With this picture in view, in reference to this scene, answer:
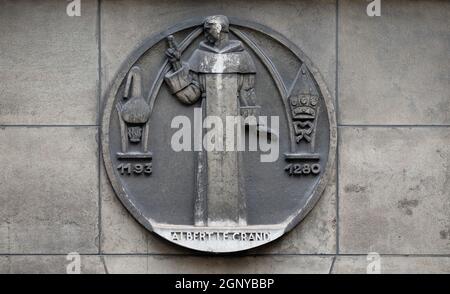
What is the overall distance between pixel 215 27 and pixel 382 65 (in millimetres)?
1721

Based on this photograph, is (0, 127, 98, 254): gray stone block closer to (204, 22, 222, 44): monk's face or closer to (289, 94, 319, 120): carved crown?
(204, 22, 222, 44): monk's face

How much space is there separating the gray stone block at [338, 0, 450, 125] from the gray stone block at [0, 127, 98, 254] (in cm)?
261

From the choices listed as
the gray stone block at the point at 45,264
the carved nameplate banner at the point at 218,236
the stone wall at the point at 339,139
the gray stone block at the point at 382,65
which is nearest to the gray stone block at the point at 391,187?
the stone wall at the point at 339,139

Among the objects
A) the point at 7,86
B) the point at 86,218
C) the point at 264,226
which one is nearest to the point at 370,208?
the point at 264,226

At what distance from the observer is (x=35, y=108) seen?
13.1 metres

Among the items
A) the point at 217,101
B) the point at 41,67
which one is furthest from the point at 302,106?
the point at 41,67

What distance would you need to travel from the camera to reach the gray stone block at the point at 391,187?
1316cm

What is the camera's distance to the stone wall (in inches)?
516

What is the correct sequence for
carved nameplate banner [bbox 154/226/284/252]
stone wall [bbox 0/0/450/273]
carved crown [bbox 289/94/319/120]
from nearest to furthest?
1. carved nameplate banner [bbox 154/226/284/252]
2. carved crown [bbox 289/94/319/120]
3. stone wall [bbox 0/0/450/273]

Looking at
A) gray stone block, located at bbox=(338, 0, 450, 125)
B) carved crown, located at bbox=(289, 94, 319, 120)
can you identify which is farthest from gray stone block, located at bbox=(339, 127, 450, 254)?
carved crown, located at bbox=(289, 94, 319, 120)

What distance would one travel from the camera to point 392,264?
520 inches

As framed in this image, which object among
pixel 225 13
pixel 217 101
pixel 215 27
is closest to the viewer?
pixel 215 27

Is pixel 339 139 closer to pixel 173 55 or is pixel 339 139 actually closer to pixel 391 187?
pixel 391 187

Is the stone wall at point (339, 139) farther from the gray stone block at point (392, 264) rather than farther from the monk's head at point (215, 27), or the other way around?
the monk's head at point (215, 27)
